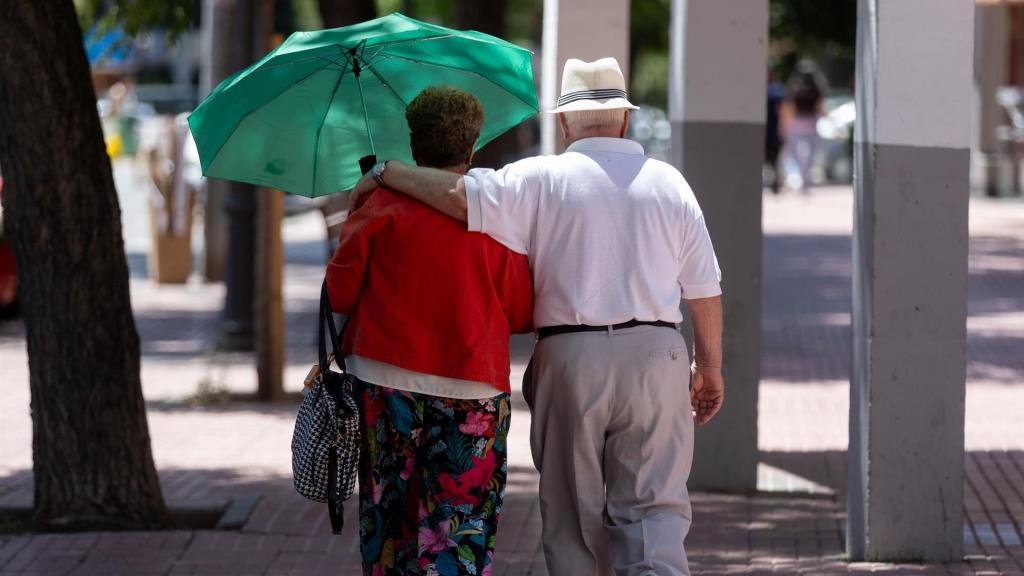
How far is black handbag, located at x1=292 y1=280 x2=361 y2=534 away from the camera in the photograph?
4551 mm

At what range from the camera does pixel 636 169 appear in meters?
4.68

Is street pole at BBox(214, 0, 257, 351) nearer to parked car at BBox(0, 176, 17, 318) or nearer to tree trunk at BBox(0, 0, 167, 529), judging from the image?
parked car at BBox(0, 176, 17, 318)

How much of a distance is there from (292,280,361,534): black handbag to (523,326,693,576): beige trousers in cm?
55

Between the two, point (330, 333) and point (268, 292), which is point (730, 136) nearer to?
point (330, 333)

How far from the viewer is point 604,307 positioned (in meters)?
4.63

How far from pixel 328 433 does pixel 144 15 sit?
5.25 metres

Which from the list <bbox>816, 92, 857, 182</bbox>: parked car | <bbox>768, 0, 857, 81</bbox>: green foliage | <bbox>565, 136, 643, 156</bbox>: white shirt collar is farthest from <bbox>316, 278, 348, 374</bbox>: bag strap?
<bbox>768, 0, 857, 81</bbox>: green foliage

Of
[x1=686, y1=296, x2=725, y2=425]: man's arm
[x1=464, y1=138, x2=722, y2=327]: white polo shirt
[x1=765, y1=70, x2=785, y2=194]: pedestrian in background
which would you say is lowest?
[x1=686, y1=296, x2=725, y2=425]: man's arm

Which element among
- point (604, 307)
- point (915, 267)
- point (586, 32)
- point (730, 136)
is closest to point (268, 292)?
point (586, 32)

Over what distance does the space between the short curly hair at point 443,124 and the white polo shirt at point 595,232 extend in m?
0.09

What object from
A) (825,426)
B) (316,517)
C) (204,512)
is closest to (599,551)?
(316,517)

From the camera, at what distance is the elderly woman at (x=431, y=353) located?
452cm

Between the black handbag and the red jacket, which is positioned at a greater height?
the red jacket

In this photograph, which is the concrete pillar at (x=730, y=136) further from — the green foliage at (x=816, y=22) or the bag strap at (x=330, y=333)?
the green foliage at (x=816, y=22)
